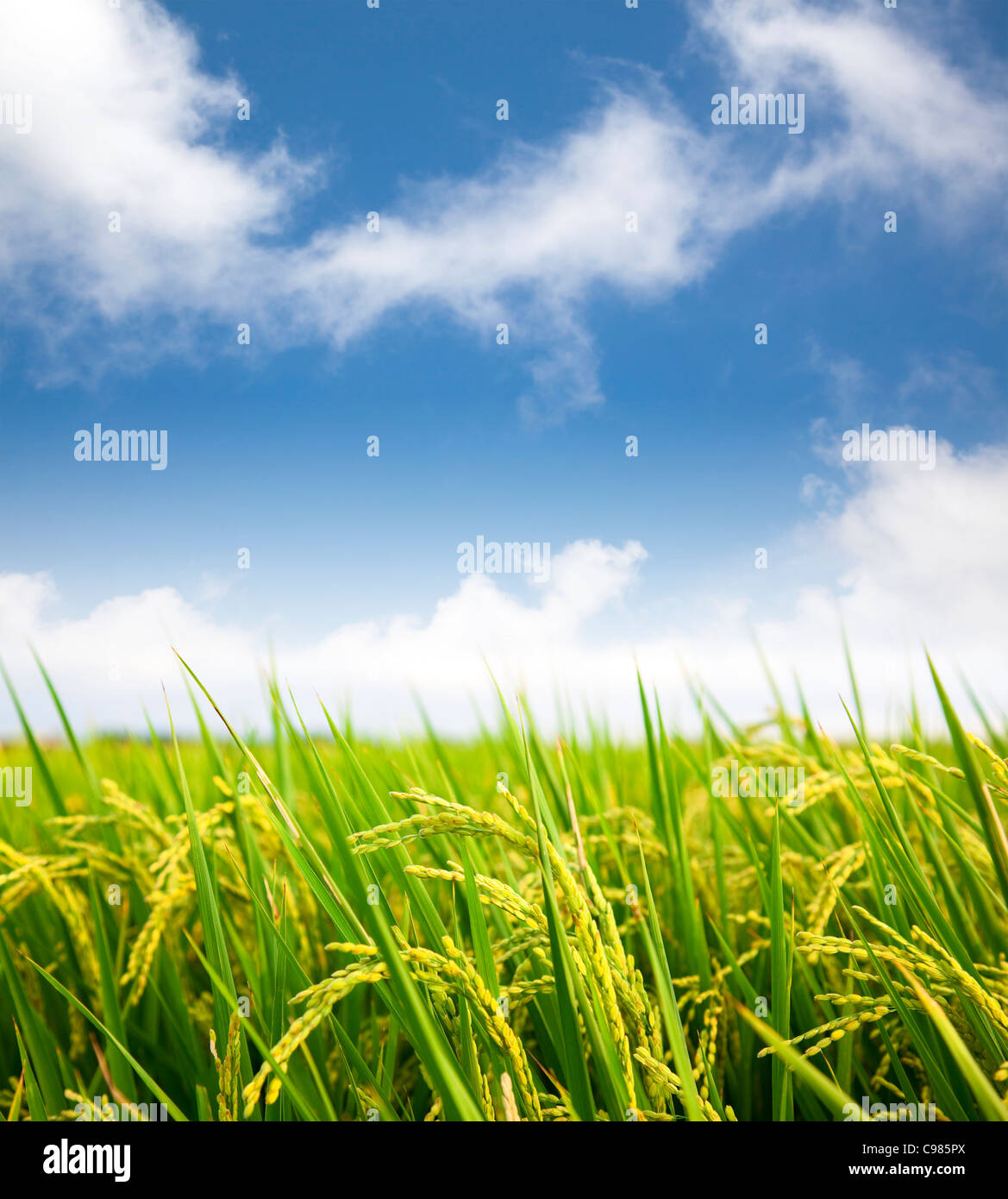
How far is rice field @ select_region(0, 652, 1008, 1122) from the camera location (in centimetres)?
78

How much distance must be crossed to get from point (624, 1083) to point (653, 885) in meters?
0.81

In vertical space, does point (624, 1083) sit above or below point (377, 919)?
below

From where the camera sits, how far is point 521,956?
4.13 feet

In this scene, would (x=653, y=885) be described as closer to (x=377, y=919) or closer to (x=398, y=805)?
(x=398, y=805)

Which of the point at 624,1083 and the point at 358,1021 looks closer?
the point at 624,1083

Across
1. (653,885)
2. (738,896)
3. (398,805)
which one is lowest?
(738,896)

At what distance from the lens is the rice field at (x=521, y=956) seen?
0.78 meters

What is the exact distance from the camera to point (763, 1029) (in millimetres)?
629
